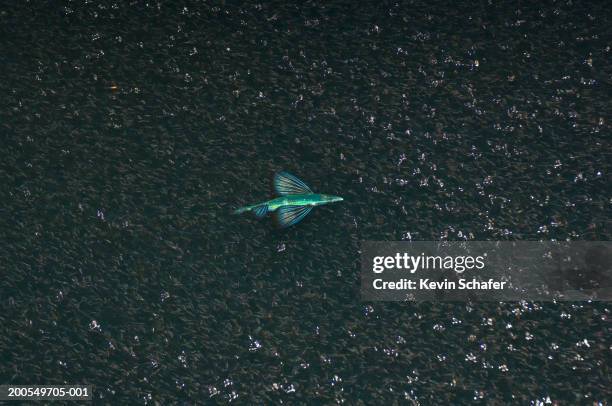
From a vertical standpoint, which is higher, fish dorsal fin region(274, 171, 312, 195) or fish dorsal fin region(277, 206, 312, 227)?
fish dorsal fin region(274, 171, 312, 195)

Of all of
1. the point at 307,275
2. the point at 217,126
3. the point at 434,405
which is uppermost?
the point at 217,126

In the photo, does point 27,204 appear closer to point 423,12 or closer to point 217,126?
point 217,126

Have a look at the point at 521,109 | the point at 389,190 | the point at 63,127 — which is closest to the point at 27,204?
the point at 63,127

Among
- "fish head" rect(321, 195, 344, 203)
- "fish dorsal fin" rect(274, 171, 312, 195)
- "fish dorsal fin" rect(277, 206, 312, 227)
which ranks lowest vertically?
"fish dorsal fin" rect(277, 206, 312, 227)
